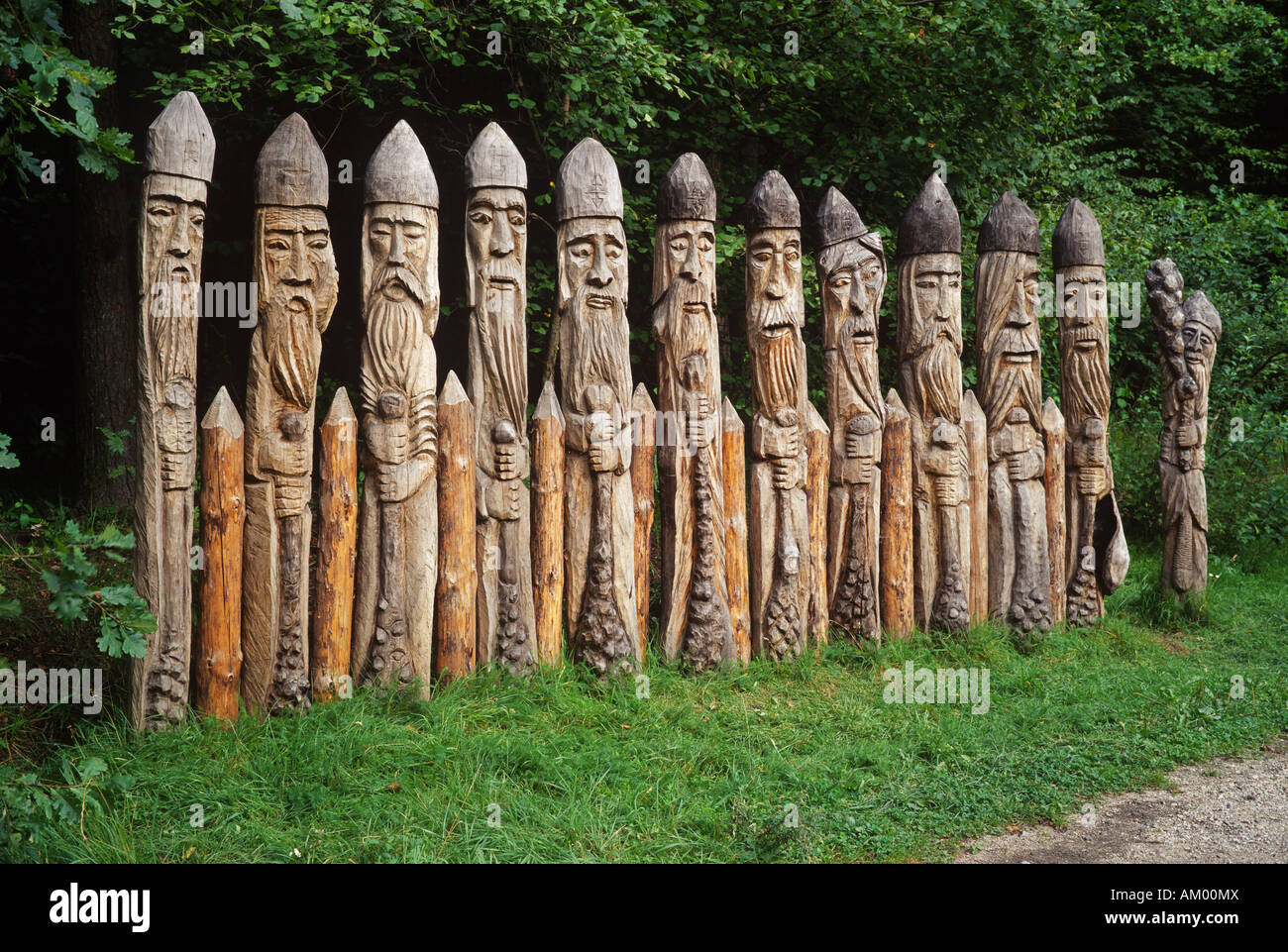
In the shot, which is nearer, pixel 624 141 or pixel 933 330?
pixel 933 330

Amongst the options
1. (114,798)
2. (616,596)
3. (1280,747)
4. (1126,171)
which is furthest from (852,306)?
(1126,171)

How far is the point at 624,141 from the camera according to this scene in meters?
7.62

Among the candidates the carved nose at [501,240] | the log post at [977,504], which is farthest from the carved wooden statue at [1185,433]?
the carved nose at [501,240]

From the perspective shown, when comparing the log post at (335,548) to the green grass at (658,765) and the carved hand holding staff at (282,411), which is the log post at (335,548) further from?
the green grass at (658,765)

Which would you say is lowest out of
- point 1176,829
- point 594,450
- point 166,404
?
point 1176,829

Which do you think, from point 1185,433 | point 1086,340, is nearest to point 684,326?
point 1086,340

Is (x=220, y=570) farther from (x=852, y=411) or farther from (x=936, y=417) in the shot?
(x=936, y=417)

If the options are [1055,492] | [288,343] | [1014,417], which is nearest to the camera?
[288,343]

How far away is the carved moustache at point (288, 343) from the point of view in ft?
15.9

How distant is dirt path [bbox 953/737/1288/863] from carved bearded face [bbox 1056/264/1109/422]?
265 cm

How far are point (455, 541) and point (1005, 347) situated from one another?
3.66 metres

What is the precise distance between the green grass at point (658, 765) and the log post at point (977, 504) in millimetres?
418

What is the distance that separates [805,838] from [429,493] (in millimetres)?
2362

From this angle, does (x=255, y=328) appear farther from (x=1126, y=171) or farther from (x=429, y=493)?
(x=1126, y=171)
